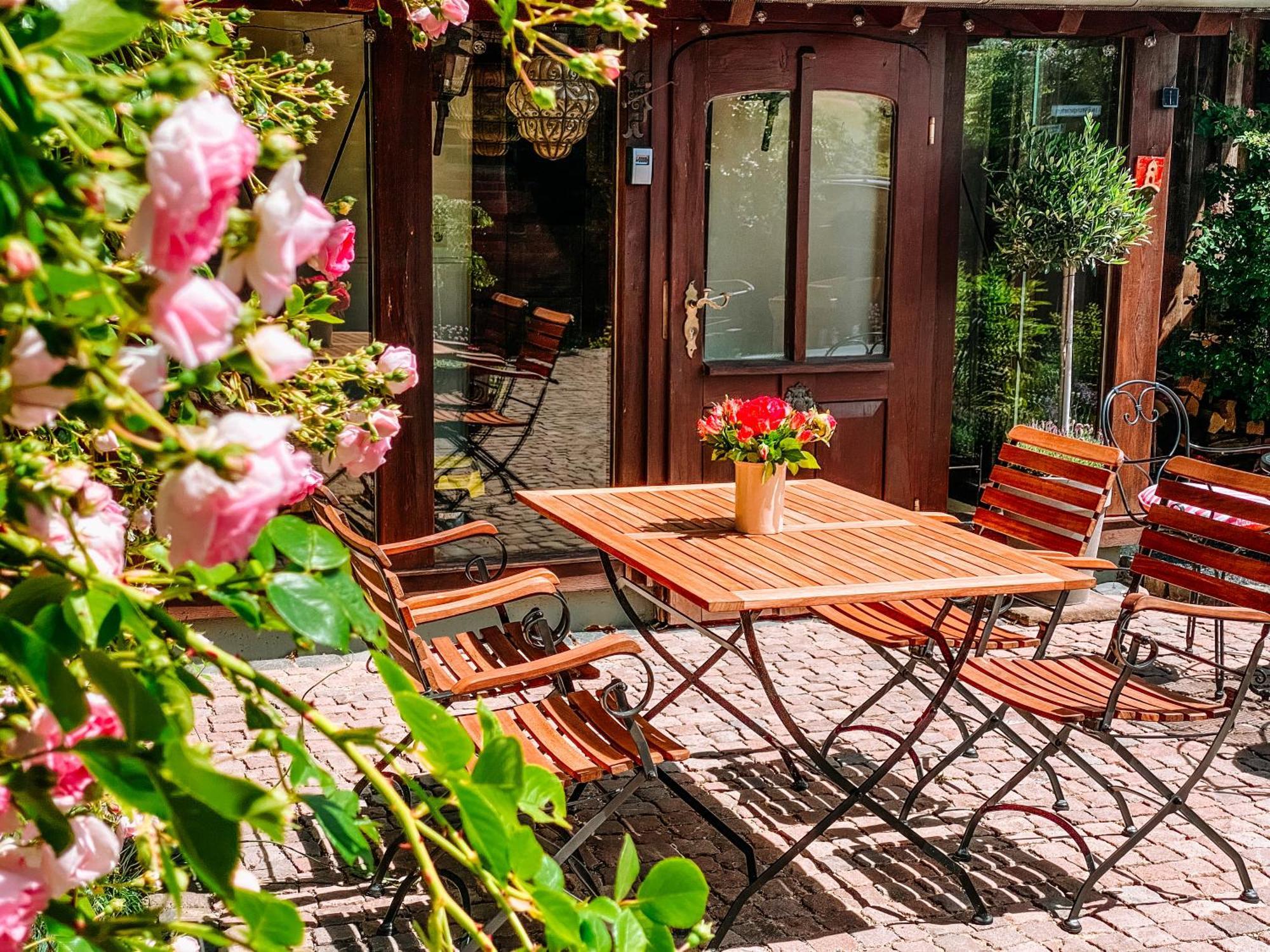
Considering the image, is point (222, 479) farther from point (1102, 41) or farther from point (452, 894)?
point (1102, 41)

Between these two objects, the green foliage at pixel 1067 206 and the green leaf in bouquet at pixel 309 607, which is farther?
the green foliage at pixel 1067 206

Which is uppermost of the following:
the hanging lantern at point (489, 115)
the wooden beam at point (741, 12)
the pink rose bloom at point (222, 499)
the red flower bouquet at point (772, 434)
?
the wooden beam at point (741, 12)

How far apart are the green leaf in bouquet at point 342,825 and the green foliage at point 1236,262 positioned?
7.28 m

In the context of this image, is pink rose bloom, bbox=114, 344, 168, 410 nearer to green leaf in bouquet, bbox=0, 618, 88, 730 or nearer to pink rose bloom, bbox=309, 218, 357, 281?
green leaf in bouquet, bbox=0, 618, 88, 730

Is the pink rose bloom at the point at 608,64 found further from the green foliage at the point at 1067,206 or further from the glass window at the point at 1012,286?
the glass window at the point at 1012,286

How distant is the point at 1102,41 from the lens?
773cm

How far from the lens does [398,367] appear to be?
90.7 inches

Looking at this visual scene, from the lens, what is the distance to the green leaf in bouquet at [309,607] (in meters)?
0.98

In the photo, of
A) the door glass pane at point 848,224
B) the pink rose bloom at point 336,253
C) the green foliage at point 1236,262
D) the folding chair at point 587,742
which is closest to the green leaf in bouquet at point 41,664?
the pink rose bloom at point 336,253

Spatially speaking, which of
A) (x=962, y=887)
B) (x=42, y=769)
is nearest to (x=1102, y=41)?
(x=962, y=887)

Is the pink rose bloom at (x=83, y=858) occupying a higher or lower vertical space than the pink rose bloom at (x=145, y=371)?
lower

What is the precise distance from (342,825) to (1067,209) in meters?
6.73

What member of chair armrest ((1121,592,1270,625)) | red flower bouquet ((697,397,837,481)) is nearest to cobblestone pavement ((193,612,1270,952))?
chair armrest ((1121,592,1270,625))

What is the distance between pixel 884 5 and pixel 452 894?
458 centimetres
